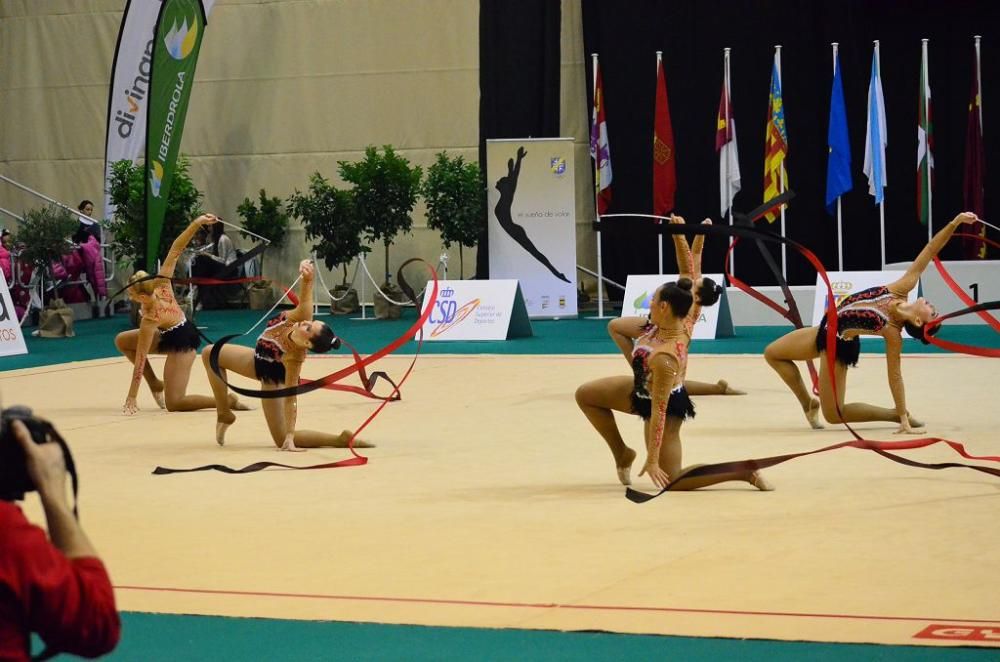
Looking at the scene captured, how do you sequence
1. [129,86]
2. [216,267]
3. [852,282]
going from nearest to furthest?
[852,282] < [216,267] < [129,86]

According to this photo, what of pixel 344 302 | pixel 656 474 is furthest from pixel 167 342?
pixel 344 302

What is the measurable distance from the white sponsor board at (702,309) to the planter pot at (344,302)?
5.65 m

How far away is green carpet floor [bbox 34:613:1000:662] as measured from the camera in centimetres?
353

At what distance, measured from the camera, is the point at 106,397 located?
34.7ft

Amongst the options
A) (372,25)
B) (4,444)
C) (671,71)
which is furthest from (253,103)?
(4,444)

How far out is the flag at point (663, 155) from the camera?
1717cm

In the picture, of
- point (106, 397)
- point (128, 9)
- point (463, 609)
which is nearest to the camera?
point (463, 609)

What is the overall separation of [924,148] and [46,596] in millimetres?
15460

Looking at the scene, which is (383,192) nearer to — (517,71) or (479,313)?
(517,71)

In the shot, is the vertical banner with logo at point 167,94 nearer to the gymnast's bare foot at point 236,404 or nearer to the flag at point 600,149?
the flag at point 600,149

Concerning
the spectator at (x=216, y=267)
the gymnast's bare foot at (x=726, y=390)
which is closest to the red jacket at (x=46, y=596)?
the gymnast's bare foot at (x=726, y=390)

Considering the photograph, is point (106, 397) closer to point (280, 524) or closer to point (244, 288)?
point (280, 524)

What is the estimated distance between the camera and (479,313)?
15.1 meters

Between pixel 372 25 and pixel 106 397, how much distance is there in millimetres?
11342
